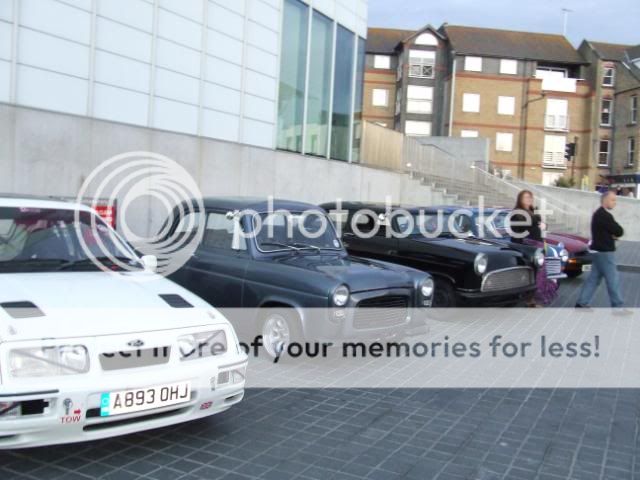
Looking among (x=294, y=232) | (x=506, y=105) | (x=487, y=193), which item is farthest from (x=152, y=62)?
(x=506, y=105)

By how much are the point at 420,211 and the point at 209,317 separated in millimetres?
5893

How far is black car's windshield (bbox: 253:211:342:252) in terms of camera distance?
6.69 m

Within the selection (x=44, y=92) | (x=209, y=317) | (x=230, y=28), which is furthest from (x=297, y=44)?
(x=209, y=317)

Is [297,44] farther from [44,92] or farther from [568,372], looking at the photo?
[568,372]

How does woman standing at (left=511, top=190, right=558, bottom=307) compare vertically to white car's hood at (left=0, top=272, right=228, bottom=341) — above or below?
above

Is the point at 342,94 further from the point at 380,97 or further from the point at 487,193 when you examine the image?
the point at 380,97

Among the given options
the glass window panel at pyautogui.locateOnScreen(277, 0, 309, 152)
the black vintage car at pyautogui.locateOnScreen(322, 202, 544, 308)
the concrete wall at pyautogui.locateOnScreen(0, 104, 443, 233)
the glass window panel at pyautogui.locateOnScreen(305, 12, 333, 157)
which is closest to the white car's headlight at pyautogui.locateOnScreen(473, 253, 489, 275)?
the black vintage car at pyautogui.locateOnScreen(322, 202, 544, 308)

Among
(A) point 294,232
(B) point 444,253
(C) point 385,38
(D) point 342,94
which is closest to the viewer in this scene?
(A) point 294,232

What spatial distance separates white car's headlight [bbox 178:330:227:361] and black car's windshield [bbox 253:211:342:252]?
Result: 246 cm

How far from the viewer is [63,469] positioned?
3619 mm

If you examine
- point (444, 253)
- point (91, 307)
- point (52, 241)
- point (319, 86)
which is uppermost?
point (319, 86)

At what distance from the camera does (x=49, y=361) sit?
3451 mm

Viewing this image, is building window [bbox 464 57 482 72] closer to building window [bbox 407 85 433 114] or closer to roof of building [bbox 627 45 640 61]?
building window [bbox 407 85 433 114]

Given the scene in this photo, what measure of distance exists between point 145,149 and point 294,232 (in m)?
5.96
